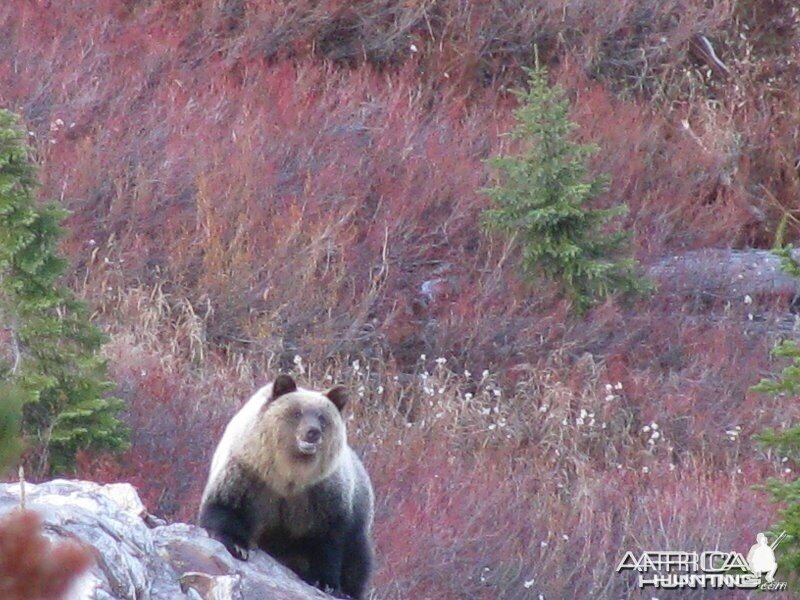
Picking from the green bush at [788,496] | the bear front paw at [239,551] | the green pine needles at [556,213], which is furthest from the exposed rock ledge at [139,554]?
the green pine needles at [556,213]

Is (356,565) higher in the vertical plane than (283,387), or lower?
lower

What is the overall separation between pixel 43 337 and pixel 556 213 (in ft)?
14.7

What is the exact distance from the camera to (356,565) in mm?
6395

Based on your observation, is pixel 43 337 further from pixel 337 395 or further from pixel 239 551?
pixel 239 551

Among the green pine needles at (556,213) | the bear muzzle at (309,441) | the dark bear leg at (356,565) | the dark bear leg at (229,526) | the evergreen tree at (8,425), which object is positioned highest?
the green pine needles at (556,213)

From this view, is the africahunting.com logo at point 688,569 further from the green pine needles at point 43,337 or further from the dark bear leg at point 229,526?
the green pine needles at point 43,337

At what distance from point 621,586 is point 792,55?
8.43 meters

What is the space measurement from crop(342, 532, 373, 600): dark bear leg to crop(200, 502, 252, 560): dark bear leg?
524 millimetres

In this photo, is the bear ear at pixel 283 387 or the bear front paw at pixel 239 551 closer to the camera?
the bear front paw at pixel 239 551

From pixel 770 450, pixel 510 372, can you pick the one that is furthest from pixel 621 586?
pixel 510 372

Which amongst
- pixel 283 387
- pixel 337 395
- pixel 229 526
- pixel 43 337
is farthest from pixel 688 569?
pixel 43 337

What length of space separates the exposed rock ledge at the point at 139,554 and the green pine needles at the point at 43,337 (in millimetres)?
2027

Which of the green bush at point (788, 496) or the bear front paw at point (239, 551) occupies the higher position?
the green bush at point (788, 496)

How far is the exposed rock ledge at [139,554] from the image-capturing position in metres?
4.83
